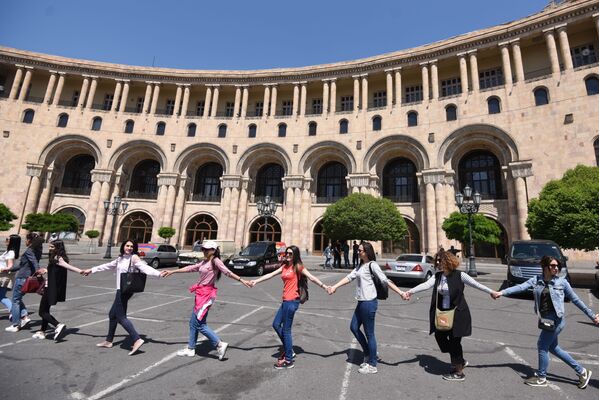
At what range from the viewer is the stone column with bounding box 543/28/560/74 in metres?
23.4

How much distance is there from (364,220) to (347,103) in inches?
698

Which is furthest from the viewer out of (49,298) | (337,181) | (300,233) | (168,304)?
(337,181)

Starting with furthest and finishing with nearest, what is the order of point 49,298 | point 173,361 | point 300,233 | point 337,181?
point 337,181 → point 300,233 → point 49,298 → point 173,361

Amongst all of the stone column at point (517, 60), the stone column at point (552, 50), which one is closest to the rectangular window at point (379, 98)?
the stone column at point (517, 60)

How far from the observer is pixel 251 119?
31.9 m

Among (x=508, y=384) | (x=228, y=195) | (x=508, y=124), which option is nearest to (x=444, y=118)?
(x=508, y=124)

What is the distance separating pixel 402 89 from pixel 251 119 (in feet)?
53.9

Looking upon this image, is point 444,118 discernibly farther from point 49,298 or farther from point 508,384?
point 49,298

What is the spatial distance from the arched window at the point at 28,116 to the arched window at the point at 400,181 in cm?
3712

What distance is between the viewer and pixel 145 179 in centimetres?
3281

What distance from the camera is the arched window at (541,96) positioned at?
2330 cm

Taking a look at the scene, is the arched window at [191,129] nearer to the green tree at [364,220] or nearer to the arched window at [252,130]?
the arched window at [252,130]

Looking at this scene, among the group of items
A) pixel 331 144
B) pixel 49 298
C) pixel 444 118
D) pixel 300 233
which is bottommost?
pixel 49 298

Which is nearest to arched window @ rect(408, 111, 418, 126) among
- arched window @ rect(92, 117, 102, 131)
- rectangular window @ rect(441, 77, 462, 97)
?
rectangular window @ rect(441, 77, 462, 97)
